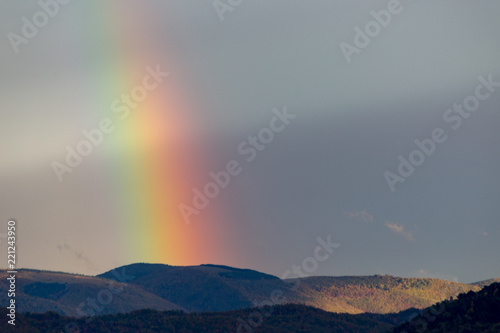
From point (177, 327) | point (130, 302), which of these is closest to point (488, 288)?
point (177, 327)

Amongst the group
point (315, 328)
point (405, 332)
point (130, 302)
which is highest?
point (130, 302)

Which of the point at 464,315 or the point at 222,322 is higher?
the point at 222,322

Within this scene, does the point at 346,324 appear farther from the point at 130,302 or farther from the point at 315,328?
the point at 130,302

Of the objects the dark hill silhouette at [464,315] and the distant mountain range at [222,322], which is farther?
the distant mountain range at [222,322]

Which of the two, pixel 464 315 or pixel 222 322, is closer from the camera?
pixel 464 315

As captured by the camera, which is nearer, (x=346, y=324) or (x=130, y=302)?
(x=346, y=324)

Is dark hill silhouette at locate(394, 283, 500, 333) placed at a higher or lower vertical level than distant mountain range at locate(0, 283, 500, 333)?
lower

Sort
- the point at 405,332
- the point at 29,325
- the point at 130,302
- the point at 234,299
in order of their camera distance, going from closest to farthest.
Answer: the point at 405,332
the point at 29,325
the point at 130,302
the point at 234,299

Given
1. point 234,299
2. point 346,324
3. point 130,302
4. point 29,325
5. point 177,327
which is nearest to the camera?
point 29,325

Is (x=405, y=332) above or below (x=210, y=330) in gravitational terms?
below

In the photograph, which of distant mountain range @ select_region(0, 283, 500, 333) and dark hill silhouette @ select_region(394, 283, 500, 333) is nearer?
dark hill silhouette @ select_region(394, 283, 500, 333)

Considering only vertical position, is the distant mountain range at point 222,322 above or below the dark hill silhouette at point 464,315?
above
